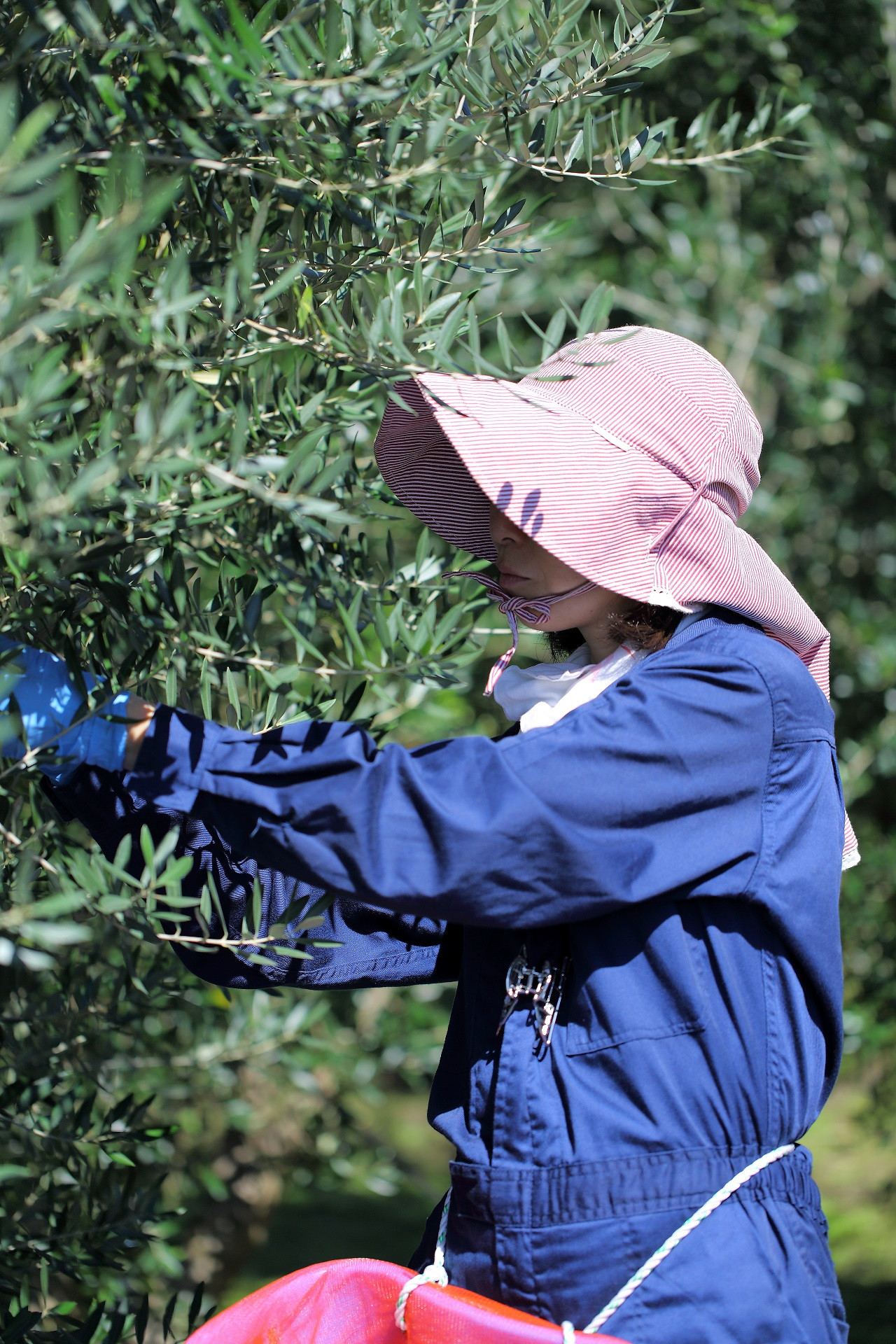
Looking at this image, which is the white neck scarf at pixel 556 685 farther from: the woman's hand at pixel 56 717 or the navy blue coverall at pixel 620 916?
the woman's hand at pixel 56 717

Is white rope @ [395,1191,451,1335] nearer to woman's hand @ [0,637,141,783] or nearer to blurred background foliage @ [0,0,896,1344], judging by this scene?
blurred background foliage @ [0,0,896,1344]

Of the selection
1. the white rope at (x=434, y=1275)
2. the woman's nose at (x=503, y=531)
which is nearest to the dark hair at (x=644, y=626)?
the woman's nose at (x=503, y=531)

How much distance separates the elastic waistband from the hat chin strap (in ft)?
1.73

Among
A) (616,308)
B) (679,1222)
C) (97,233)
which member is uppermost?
(97,233)

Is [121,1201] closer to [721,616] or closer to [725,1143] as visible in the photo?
[725,1143]

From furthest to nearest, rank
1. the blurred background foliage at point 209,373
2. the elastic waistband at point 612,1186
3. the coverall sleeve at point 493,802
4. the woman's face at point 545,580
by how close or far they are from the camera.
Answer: the woman's face at point 545,580
the elastic waistband at point 612,1186
the coverall sleeve at point 493,802
the blurred background foliage at point 209,373

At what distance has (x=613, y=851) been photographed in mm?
1205

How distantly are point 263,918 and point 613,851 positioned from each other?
46 cm

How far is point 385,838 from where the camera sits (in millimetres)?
1159

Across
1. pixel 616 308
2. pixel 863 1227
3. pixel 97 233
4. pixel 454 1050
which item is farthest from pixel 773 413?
pixel 97 233

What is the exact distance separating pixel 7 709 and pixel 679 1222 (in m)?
0.82

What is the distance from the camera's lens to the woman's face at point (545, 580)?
1.41 meters

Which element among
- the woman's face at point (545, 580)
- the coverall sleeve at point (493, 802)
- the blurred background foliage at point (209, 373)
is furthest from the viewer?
the woman's face at point (545, 580)

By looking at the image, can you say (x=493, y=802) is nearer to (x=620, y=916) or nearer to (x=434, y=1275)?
(x=620, y=916)
